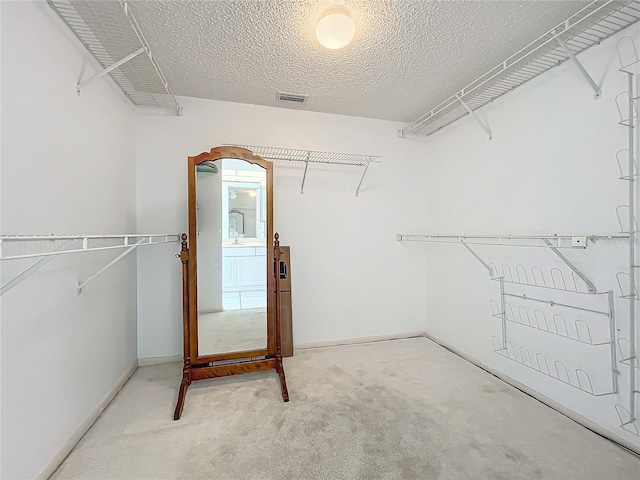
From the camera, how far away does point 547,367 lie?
6.65 ft

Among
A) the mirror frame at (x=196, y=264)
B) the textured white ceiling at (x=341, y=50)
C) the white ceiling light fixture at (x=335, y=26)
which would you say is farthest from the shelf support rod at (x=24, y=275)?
the white ceiling light fixture at (x=335, y=26)

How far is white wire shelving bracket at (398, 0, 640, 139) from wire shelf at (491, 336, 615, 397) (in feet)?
5.74

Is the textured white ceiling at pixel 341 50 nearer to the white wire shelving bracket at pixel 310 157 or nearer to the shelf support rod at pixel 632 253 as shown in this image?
the white wire shelving bracket at pixel 310 157

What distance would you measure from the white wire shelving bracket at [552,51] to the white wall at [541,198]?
0.07 metres

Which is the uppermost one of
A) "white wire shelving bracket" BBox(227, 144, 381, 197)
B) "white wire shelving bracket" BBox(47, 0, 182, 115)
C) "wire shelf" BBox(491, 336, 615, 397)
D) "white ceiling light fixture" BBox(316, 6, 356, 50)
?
"white wire shelving bracket" BBox(47, 0, 182, 115)

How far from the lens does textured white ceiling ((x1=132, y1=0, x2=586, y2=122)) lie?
1618mm

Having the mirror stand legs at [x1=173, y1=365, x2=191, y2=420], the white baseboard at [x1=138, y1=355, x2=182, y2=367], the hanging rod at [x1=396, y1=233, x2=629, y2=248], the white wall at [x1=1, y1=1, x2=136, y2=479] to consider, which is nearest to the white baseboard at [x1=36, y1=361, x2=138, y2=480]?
the white wall at [x1=1, y1=1, x2=136, y2=479]

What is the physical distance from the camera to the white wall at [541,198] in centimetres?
168

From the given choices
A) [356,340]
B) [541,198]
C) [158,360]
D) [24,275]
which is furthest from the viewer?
[356,340]

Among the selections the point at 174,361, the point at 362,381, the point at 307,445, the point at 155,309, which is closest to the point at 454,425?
the point at 362,381

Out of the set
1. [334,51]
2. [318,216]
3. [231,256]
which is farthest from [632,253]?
[231,256]

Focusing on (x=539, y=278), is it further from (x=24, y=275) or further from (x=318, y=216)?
(x=24, y=275)

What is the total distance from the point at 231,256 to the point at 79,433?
139 cm

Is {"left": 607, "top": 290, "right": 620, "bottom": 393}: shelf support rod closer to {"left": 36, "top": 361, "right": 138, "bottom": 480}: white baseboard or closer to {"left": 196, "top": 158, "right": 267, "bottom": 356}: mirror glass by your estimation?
{"left": 196, "top": 158, "right": 267, "bottom": 356}: mirror glass
